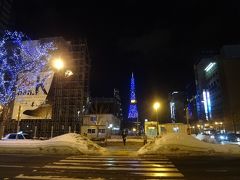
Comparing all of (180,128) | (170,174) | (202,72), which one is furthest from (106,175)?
(202,72)

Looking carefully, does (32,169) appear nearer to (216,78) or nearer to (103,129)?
(103,129)

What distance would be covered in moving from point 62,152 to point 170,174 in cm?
1068

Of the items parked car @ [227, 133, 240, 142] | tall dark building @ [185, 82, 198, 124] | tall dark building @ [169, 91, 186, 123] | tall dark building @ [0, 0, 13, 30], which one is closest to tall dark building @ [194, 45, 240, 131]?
tall dark building @ [185, 82, 198, 124]

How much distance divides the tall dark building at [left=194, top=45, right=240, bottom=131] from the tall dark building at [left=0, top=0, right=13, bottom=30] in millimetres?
101051

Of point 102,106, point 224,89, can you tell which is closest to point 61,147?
point 102,106

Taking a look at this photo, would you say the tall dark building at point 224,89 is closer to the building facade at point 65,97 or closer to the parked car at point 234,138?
the parked car at point 234,138

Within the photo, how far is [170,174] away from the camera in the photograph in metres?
10.2

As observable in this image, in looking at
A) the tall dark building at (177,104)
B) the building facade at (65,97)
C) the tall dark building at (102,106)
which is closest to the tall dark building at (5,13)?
the building facade at (65,97)

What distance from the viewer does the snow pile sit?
1716 cm

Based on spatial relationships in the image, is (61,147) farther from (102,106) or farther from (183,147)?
(102,106)

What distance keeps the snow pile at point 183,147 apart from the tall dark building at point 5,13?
349 feet

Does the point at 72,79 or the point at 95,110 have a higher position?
the point at 72,79

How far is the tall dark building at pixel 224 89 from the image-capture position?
96000 mm

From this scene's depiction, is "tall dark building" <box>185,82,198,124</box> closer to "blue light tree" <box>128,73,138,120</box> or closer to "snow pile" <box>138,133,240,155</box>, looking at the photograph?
"blue light tree" <box>128,73,138,120</box>
